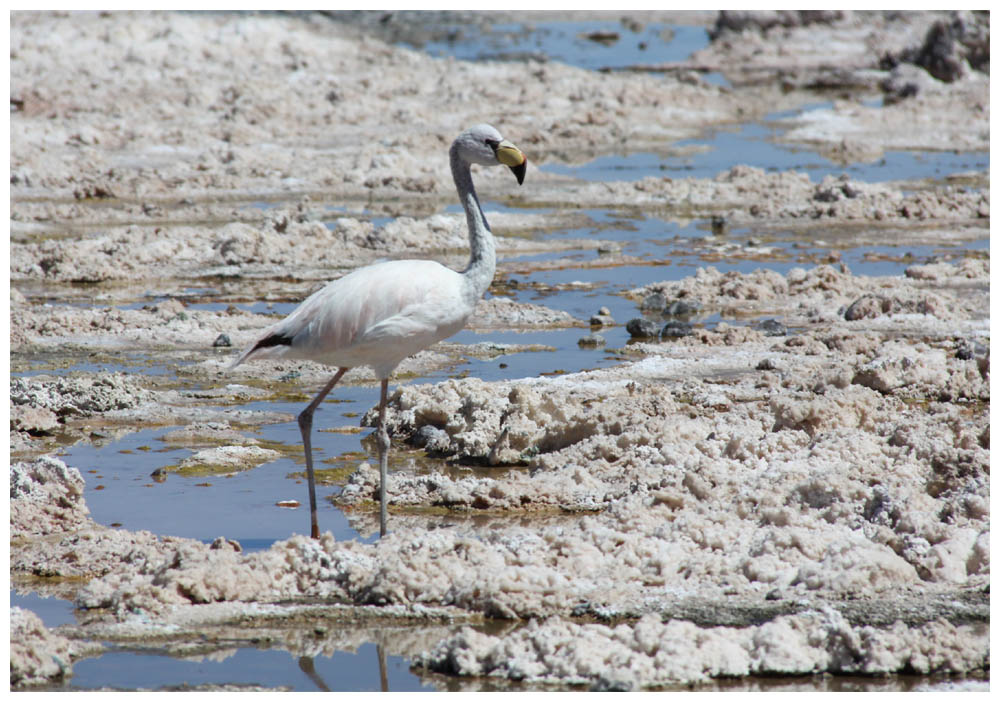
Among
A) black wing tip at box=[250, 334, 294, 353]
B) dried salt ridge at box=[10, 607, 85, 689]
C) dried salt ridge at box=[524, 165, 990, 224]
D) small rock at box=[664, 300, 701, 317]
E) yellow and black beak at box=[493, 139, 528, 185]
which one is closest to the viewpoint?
dried salt ridge at box=[10, 607, 85, 689]

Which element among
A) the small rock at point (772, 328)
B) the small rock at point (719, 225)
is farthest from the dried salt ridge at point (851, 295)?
the small rock at point (719, 225)

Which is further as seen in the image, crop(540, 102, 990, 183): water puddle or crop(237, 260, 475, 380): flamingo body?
crop(540, 102, 990, 183): water puddle

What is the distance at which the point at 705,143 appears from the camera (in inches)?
766

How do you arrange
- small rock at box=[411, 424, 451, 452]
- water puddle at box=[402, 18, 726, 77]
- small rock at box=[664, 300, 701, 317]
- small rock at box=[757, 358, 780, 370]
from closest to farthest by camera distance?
1. small rock at box=[411, 424, 451, 452]
2. small rock at box=[757, 358, 780, 370]
3. small rock at box=[664, 300, 701, 317]
4. water puddle at box=[402, 18, 726, 77]

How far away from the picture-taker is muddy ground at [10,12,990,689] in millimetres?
4723

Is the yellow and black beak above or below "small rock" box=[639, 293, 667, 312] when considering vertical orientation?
above

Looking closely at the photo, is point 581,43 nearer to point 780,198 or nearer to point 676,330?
point 780,198

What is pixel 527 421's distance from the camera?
688 cm

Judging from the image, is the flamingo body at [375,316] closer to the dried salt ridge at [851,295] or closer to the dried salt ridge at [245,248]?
the dried salt ridge at [851,295]

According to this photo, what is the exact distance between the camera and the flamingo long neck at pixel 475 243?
6.00 m

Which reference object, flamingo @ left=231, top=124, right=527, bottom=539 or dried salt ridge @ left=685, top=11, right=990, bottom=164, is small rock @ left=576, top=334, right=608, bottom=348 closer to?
flamingo @ left=231, top=124, right=527, bottom=539

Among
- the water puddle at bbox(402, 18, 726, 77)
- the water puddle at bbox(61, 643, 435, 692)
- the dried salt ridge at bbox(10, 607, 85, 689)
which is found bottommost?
the water puddle at bbox(61, 643, 435, 692)

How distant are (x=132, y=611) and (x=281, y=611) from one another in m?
0.51

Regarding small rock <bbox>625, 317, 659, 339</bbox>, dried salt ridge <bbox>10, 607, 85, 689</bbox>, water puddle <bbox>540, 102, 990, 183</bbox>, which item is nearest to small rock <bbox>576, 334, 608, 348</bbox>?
small rock <bbox>625, 317, 659, 339</bbox>
